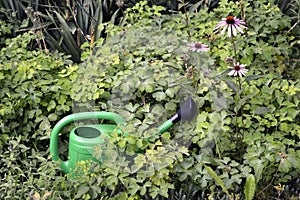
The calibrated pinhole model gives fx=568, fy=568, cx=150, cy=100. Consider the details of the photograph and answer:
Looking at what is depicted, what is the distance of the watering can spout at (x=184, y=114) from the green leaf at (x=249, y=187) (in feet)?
1.61

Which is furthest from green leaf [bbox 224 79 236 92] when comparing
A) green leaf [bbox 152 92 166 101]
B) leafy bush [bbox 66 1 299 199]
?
green leaf [bbox 152 92 166 101]

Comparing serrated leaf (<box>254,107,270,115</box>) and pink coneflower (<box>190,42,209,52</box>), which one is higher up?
pink coneflower (<box>190,42,209,52</box>)

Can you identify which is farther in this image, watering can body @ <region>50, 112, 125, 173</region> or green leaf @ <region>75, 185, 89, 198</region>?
watering can body @ <region>50, 112, 125, 173</region>

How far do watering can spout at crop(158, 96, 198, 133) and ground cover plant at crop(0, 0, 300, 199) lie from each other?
1.3 inches

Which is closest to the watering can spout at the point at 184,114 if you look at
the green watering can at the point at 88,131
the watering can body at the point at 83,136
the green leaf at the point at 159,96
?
the green watering can at the point at 88,131

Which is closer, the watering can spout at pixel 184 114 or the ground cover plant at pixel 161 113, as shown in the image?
the ground cover plant at pixel 161 113

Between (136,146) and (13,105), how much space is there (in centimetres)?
→ 84

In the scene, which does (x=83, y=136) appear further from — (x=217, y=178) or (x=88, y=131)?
(x=217, y=178)

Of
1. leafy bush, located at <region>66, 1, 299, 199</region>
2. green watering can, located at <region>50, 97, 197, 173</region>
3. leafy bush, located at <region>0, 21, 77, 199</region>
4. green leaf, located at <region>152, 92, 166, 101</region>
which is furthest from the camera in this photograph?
leafy bush, located at <region>0, 21, 77, 199</region>

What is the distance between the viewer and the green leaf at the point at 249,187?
2.67m

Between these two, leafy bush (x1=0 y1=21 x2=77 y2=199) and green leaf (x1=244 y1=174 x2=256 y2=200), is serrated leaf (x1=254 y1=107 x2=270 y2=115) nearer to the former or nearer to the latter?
green leaf (x1=244 y1=174 x2=256 y2=200)

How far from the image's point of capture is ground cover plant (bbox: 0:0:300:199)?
2.81 meters

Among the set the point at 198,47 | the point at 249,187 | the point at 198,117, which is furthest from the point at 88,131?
the point at 249,187

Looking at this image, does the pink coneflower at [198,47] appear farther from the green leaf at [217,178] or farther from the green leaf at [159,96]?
the green leaf at [217,178]
